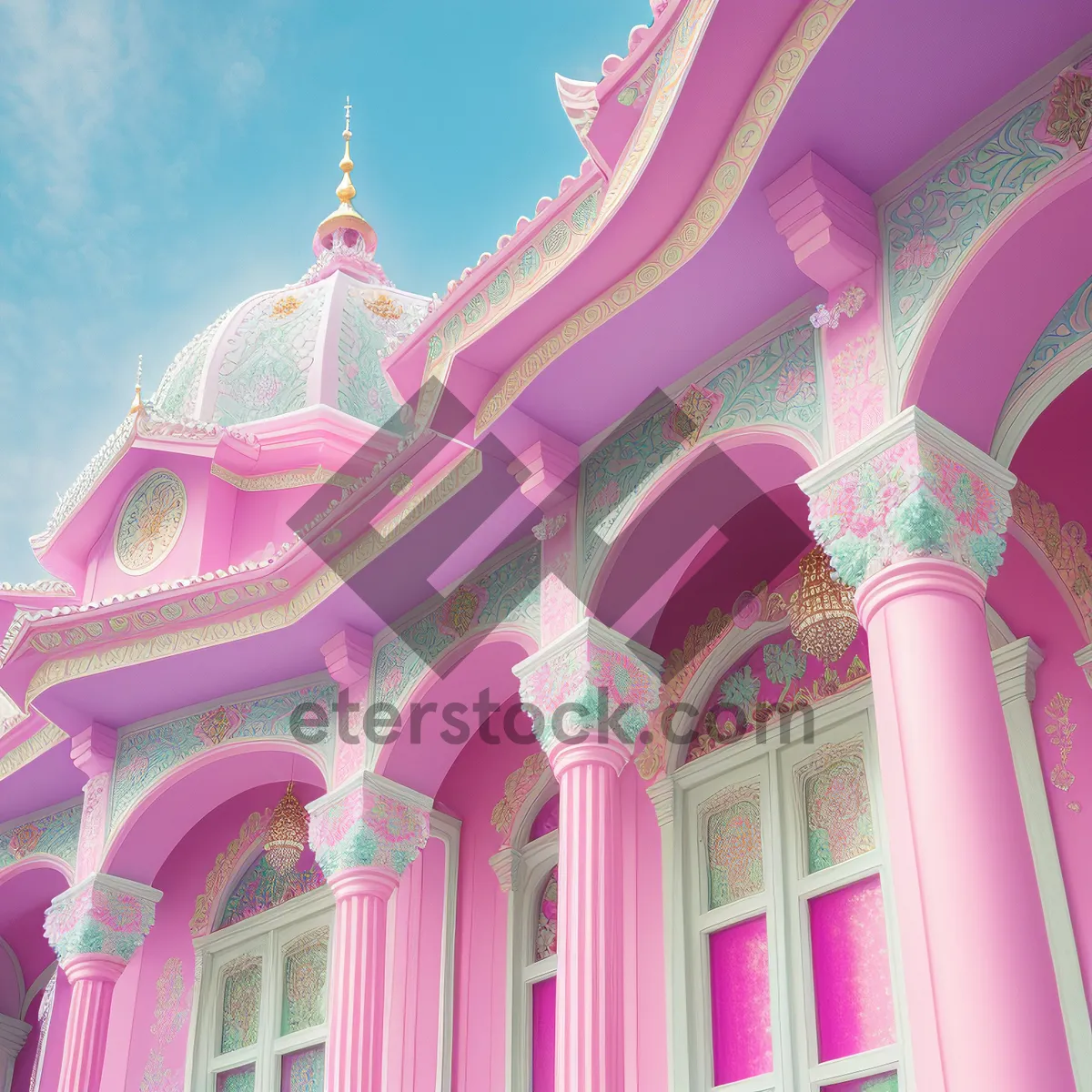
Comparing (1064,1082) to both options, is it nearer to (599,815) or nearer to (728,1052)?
(599,815)

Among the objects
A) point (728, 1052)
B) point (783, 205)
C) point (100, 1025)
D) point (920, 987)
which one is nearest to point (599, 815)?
point (728, 1052)

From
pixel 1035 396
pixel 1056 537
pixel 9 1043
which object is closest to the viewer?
pixel 1035 396

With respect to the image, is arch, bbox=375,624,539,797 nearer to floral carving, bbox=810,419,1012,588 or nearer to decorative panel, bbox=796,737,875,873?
decorative panel, bbox=796,737,875,873

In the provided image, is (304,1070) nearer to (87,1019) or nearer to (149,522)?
(87,1019)

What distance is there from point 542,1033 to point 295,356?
641 cm

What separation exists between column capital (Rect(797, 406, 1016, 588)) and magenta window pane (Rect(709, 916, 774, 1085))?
2818 millimetres

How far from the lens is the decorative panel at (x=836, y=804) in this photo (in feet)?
24.3

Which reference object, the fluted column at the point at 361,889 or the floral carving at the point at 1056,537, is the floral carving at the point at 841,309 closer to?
the floral carving at the point at 1056,537

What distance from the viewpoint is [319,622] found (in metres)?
8.77

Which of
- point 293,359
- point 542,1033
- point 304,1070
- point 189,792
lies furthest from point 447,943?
point 293,359

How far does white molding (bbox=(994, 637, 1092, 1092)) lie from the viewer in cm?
606

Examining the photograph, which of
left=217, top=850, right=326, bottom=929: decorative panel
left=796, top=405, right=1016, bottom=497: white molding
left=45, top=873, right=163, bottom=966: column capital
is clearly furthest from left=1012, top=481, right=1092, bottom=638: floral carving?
left=45, top=873, right=163, bottom=966: column capital

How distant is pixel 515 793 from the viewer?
9328 mm

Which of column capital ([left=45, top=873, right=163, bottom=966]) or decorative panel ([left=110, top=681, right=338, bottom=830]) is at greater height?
decorative panel ([left=110, top=681, right=338, bottom=830])
